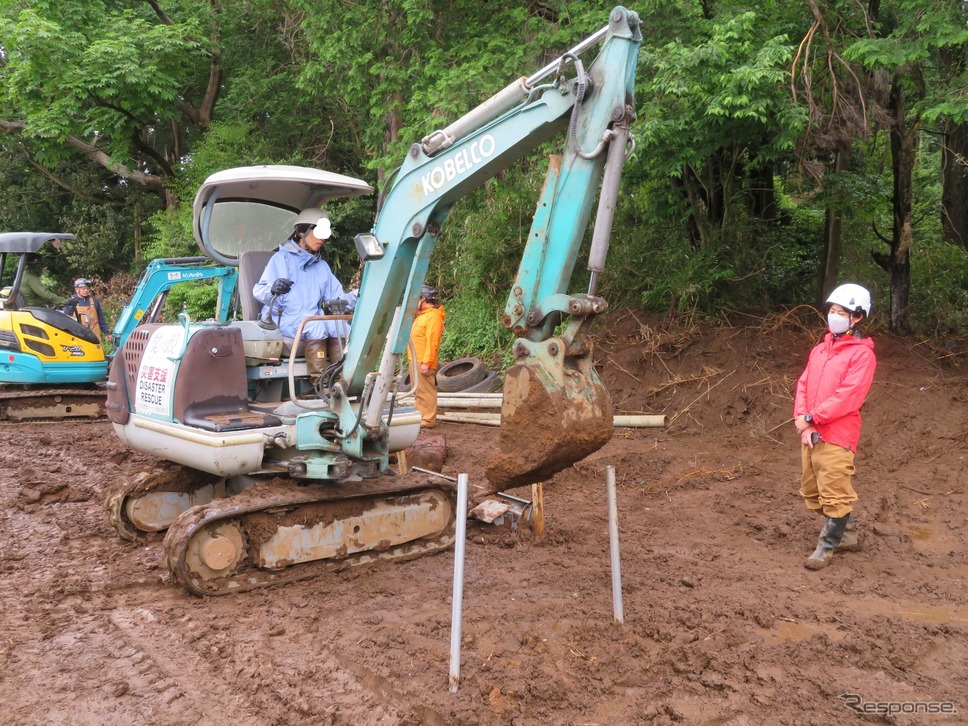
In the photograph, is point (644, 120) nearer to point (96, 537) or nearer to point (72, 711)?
point (96, 537)

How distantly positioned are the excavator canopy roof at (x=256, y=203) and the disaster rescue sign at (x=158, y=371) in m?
0.78

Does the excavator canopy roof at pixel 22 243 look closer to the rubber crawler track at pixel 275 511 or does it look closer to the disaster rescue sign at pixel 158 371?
the disaster rescue sign at pixel 158 371

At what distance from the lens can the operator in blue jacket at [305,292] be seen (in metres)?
5.82

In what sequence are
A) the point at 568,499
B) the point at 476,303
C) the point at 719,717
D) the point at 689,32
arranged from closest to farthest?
1. the point at 719,717
2. the point at 568,499
3. the point at 689,32
4. the point at 476,303

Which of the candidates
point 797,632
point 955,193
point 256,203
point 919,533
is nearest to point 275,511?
point 256,203

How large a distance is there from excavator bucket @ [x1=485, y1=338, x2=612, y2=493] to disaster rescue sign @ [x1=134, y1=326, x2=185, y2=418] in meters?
2.57

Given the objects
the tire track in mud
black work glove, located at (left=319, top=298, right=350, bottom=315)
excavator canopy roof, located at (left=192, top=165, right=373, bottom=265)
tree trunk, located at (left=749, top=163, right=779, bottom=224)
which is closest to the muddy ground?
the tire track in mud

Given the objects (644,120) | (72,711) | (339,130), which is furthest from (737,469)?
(339,130)

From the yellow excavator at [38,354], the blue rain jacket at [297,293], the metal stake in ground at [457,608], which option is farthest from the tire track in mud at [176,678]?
the yellow excavator at [38,354]

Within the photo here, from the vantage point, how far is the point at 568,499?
23.7ft

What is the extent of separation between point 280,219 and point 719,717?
4669mm

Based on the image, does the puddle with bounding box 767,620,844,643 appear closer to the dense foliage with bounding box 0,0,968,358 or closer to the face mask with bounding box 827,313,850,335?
the face mask with bounding box 827,313,850,335

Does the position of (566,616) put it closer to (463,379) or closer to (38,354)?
(463,379)

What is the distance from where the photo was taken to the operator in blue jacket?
5820mm
